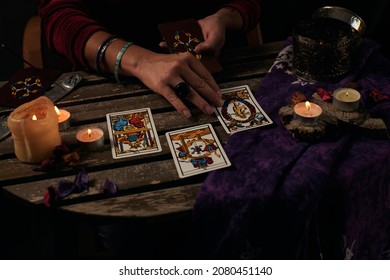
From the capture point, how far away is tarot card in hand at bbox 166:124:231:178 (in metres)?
1.02

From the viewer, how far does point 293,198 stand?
37.1 inches

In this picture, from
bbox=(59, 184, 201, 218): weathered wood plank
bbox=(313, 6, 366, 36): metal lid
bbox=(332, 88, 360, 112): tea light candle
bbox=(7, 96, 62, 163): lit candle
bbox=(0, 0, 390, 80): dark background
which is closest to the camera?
bbox=(59, 184, 201, 218): weathered wood plank

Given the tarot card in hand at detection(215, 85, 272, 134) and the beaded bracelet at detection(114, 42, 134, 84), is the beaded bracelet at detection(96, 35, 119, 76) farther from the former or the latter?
the tarot card in hand at detection(215, 85, 272, 134)

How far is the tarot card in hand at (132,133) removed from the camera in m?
1.10

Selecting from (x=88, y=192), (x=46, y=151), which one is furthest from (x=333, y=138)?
(x=46, y=151)

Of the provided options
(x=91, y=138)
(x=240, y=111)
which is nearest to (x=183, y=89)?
(x=240, y=111)

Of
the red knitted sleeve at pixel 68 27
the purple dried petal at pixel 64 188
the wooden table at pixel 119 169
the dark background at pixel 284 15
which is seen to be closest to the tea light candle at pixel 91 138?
the wooden table at pixel 119 169

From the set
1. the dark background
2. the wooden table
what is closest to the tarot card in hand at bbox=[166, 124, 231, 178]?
the wooden table

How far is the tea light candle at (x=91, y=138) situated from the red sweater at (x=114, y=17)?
1.28 feet

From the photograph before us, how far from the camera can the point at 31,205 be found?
957 mm

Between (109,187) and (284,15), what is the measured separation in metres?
1.84

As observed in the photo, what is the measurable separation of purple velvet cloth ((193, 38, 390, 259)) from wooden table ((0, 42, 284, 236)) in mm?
77

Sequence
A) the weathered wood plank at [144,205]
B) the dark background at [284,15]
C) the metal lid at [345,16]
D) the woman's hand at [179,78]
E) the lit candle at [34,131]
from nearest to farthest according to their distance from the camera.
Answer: the weathered wood plank at [144,205] < the lit candle at [34,131] < the woman's hand at [179,78] < the metal lid at [345,16] < the dark background at [284,15]

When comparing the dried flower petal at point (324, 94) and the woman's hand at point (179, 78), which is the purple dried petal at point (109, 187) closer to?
the woman's hand at point (179, 78)
